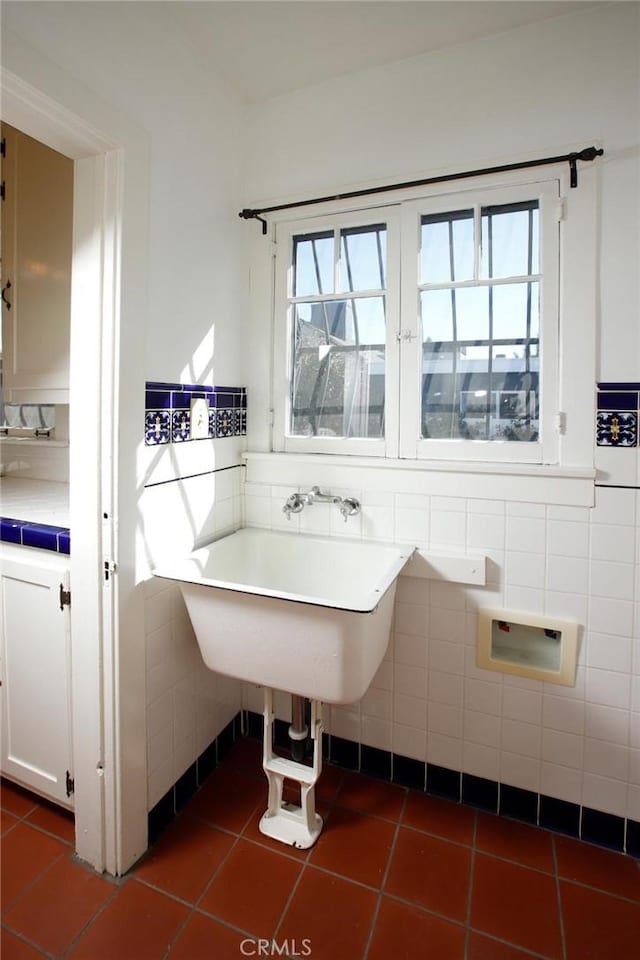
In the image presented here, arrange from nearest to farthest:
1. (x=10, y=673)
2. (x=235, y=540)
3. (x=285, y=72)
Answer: (x=10, y=673)
(x=285, y=72)
(x=235, y=540)

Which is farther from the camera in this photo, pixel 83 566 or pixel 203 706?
pixel 203 706

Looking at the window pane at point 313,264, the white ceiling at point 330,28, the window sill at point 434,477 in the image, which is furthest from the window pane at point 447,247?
the window sill at point 434,477

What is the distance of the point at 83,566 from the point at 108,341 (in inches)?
25.1

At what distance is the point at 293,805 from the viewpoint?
5.53ft

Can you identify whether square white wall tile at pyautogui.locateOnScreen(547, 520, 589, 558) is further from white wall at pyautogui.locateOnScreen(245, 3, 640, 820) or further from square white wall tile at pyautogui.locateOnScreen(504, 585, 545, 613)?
square white wall tile at pyautogui.locateOnScreen(504, 585, 545, 613)

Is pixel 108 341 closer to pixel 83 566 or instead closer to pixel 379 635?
pixel 83 566

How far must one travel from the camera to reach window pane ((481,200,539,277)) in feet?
5.33

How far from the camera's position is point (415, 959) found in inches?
48.5

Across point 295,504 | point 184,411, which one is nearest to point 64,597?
point 184,411

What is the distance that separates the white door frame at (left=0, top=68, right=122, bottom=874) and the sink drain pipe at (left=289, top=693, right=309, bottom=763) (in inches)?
22.0

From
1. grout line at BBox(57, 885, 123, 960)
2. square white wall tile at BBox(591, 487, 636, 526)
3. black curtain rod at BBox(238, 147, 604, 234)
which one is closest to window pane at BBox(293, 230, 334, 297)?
black curtain rod at BBox(238, 147, 604, 234)

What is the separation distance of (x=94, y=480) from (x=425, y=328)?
1208 millimetres

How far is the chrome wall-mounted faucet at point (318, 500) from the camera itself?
180 cm

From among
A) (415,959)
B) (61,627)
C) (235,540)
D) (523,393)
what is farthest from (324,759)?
(523,393)
